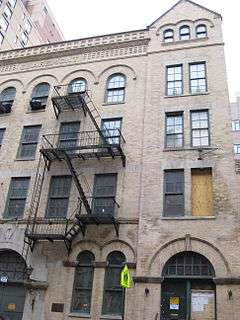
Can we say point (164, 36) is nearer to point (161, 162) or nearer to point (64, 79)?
point (64, 79)

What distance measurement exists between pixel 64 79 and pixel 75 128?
440 cm

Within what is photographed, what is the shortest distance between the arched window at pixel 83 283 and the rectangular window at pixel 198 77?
1065 cm

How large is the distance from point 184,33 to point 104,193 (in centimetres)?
1168

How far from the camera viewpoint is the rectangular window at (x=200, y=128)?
18.9 metres

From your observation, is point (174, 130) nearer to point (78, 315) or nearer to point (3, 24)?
point (78, 315)

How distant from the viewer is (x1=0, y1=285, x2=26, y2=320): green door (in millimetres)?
17500

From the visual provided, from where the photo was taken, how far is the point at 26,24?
1863 inches

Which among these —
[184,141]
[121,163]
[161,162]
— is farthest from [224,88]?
[121,163]

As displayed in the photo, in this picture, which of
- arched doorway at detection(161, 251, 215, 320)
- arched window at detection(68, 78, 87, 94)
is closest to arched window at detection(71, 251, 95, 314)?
arched doorway at detection(161, 251, 215, 320)

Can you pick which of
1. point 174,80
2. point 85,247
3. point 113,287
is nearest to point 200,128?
point 174,80

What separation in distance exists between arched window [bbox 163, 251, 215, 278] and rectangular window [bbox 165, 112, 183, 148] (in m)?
5.67

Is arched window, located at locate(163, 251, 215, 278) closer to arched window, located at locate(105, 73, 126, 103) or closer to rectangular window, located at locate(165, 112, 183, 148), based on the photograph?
rectangular window, located at locate(165, 112, 183, 148)

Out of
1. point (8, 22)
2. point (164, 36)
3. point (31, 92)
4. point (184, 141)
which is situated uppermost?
point (8, 22)

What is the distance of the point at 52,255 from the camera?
1788 cm
